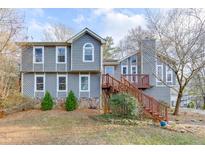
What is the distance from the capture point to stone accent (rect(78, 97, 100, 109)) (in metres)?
17.6

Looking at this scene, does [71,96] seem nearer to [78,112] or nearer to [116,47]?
[78,112]

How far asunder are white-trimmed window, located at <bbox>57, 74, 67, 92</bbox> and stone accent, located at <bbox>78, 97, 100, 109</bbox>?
1.43 m

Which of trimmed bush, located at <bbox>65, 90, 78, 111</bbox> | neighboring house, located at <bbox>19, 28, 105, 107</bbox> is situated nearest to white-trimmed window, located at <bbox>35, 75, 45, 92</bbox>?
neighboring house, located at <bbox>19, 28, 105, 107</bbox>

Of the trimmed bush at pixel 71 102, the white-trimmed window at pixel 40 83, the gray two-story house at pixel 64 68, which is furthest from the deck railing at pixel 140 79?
the white-trimmed window at pixel 40 83

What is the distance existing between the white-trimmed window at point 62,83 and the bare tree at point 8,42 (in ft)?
10.3

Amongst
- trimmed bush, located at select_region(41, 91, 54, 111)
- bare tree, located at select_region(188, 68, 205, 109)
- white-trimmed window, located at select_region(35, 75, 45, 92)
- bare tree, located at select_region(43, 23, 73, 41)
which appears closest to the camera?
trimmed bush, located at select_region(41, 91, 54, 111)

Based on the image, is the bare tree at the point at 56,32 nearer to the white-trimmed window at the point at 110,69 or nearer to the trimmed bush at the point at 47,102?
the white-trimmed window at the point at 110,69

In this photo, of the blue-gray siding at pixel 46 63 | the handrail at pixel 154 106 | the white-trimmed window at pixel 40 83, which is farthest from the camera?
the white-trimmed window at pixel 40 83

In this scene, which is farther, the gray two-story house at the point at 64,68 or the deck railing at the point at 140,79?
the deck railing at the point at 140,79

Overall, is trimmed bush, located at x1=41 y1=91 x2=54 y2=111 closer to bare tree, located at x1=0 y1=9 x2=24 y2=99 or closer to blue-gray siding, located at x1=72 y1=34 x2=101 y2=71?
bare tree, located at x1=0 y1=9 x2=24 y2=99

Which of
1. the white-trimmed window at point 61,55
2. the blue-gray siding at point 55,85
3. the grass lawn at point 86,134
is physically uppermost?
the white-trimmed window at point 61,55

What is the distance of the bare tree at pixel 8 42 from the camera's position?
15.6 meters

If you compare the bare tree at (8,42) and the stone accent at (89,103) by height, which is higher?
the bare tree at (8,42)
